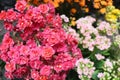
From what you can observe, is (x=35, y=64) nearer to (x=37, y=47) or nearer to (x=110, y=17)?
(x=37, y=47)

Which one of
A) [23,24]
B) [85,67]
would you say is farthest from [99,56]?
[23,24]

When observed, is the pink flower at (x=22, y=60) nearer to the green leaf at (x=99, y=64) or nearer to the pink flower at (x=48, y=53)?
the pink flower at (x=48, y=53)

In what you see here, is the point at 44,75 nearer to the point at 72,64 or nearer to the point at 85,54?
the point at 72,64

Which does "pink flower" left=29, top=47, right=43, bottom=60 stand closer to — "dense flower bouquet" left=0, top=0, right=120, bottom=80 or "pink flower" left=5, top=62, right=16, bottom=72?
"dense flower bouquet" left=0, top=0, right=120, bottom=80

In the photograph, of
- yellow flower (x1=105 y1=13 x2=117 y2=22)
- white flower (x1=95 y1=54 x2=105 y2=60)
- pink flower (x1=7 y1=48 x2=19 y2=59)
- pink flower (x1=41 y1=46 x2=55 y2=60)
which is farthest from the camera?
yellow flower (x1=105 y1=13 x2=117 y2=22)

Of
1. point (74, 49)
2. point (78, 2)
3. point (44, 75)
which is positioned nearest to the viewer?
point (44, 75)

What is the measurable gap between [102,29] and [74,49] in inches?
18.6

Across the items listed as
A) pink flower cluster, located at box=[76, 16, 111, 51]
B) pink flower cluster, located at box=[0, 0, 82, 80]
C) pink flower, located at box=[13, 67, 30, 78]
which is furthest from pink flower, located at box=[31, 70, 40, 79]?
pink flower cluster, located at box=[76, 16, 111, 51]

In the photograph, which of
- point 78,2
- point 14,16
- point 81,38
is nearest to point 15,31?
point 14,16

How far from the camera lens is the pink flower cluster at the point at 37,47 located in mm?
3910

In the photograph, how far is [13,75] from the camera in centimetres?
412

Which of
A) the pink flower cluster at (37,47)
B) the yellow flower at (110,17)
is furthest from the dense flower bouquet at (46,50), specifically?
the yellow flower at (110,17)

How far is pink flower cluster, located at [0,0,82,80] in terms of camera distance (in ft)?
12.8

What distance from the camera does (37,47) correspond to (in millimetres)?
3984
